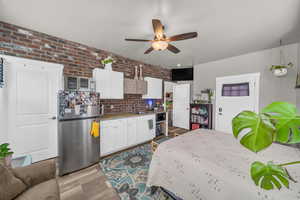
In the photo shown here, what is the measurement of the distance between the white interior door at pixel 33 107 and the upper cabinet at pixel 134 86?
1.50 metres

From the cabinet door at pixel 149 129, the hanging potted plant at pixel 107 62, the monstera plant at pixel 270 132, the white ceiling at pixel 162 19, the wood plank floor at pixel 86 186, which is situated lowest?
the wood plank floor at pixel 86 186

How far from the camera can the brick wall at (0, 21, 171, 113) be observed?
1954 mm

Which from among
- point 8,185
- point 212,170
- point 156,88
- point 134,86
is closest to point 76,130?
point 8,185

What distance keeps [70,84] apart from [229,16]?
2.90m

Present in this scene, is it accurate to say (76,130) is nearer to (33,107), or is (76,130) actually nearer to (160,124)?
(33,107)

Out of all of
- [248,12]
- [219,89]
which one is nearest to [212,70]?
[219,89]

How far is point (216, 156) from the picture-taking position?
1.25m

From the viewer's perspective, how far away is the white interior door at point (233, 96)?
306 centimetres

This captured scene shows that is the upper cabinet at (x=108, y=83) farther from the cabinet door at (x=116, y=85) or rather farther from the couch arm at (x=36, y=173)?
the couch arm at (x=36, y=173)

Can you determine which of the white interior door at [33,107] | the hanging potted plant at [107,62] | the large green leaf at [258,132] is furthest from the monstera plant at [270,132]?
the white interior door at [33,107]

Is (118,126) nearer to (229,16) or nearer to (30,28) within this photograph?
(30,28)

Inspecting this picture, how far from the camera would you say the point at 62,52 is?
94.9 inches

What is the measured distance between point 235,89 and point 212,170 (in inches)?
124

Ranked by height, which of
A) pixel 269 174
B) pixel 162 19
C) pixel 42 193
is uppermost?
pixel 162 19
